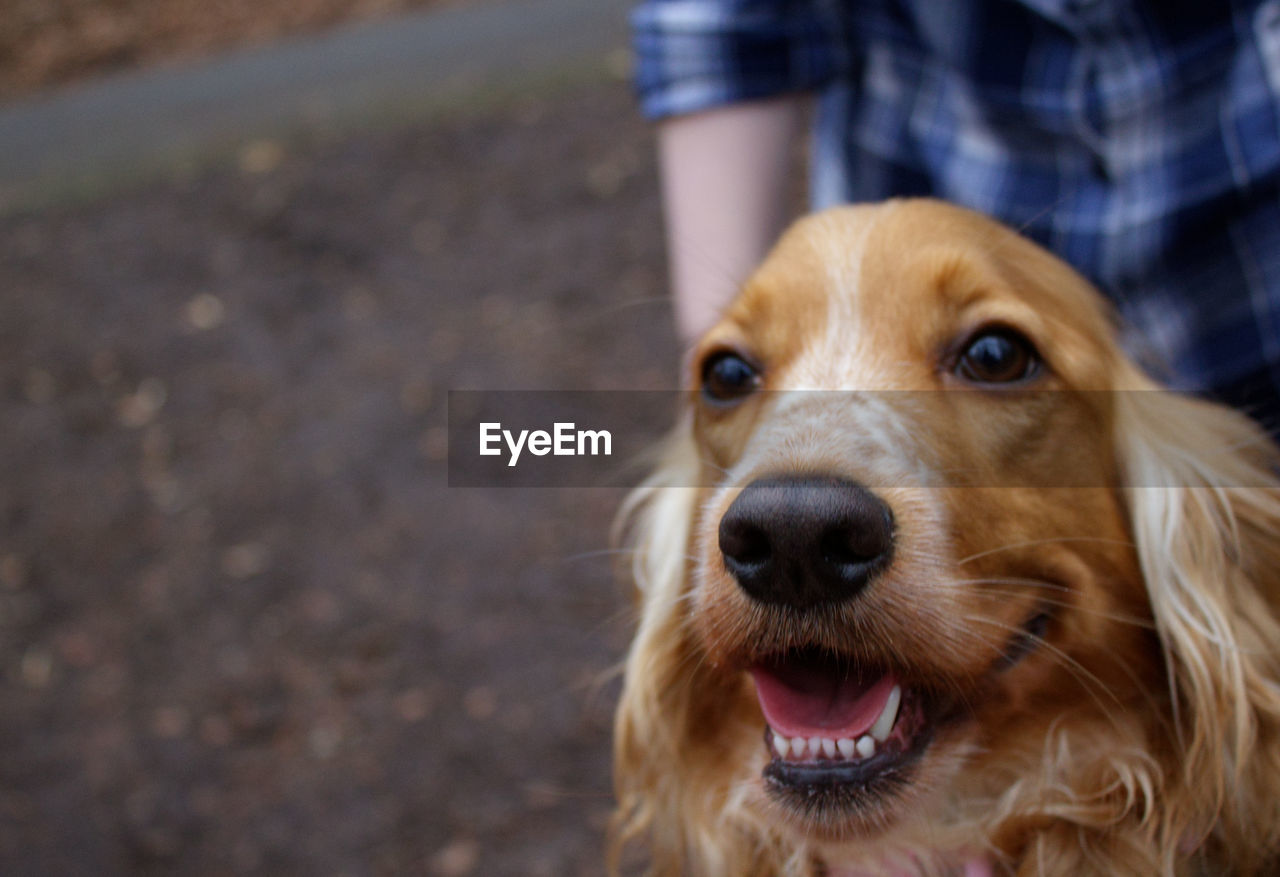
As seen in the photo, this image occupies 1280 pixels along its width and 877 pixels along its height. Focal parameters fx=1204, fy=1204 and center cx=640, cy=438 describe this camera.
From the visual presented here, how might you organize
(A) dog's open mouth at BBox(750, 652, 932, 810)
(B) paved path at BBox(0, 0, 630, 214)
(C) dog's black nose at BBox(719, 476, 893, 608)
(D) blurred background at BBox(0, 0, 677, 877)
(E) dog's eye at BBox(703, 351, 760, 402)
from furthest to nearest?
(B) paved path at BBox(0, 0, 630, 214) → (D) blurred background at BBox(0, 0, 677, 877) → (E) dog's eye at BBox(703, 351, 760, 402) → (A) dog's open mouth at BBox(750, 652, 932, 810) → (C) dog's black nose at BBox(719, 476, 893, 608)

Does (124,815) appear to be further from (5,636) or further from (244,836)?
(5,636)

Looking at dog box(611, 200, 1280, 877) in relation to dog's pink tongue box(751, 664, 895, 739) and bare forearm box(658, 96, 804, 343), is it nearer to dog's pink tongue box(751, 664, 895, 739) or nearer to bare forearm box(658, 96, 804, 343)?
dog's pink tongue box(751, 664, 895, 739)

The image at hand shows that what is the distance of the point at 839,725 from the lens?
1.99 m

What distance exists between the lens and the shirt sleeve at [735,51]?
259 cm

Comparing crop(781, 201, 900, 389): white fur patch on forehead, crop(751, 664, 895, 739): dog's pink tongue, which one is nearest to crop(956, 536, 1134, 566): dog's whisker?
crop(751, 664, 895, 739): dog's pink tongue

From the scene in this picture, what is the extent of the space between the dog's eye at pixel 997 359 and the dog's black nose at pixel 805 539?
0.44m

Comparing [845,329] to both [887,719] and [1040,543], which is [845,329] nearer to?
[1040,543]

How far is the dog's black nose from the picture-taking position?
173 cm

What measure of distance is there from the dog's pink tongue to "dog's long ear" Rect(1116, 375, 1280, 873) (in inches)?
21.4

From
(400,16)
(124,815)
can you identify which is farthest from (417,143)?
(124,815)

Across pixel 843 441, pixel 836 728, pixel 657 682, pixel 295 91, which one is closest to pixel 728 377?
pixel 843 441

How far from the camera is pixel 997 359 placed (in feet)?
6.98

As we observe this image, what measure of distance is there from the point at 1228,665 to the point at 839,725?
657 millimetres

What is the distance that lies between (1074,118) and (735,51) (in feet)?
2.39
